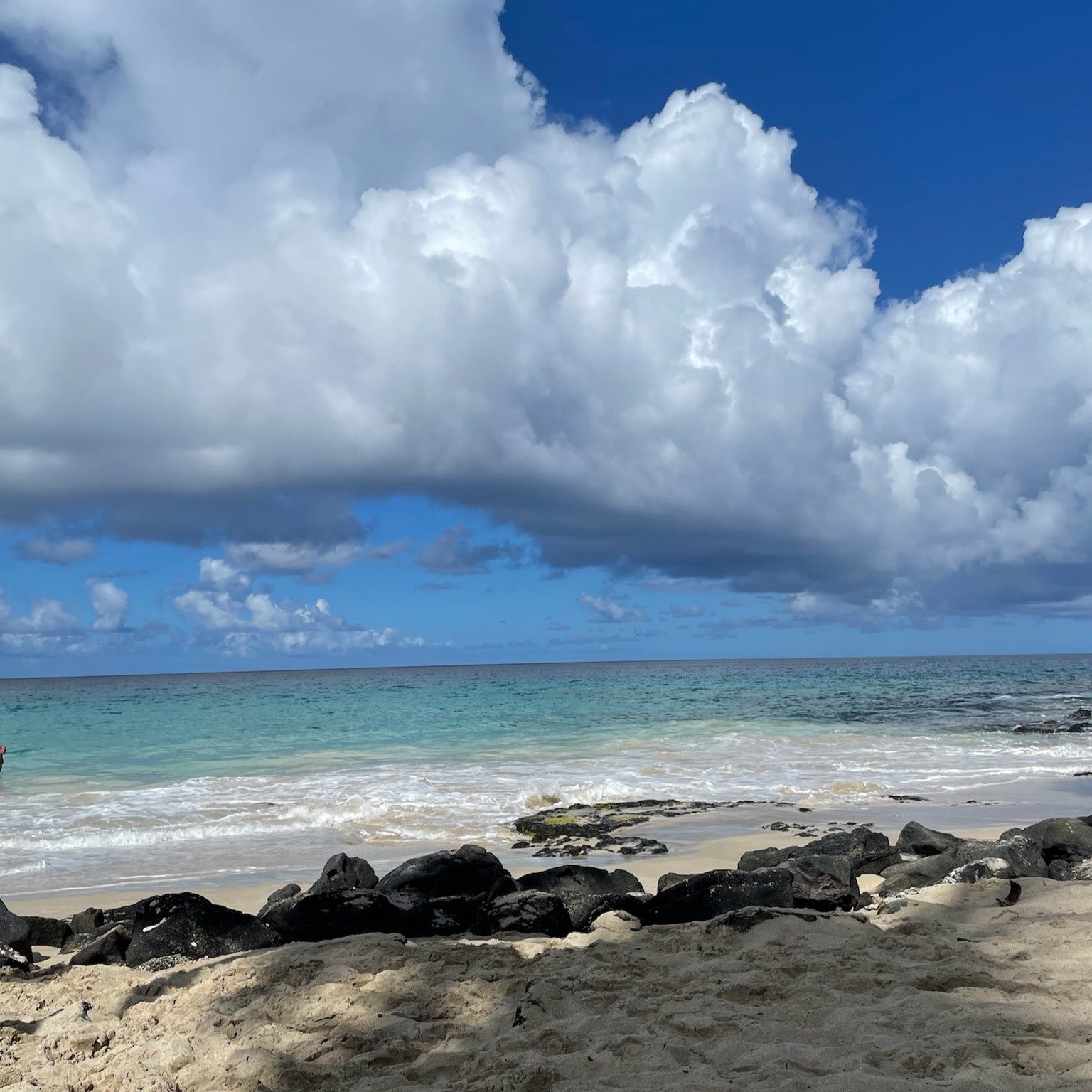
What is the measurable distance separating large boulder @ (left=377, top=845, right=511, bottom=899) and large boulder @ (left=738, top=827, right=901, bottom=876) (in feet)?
9.04

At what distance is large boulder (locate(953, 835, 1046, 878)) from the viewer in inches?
307

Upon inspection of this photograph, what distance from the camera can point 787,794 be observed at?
15.7 m

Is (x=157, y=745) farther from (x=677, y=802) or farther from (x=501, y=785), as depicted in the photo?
(x=677, y=802)

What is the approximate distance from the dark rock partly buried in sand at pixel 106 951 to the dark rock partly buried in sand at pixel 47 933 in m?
0.91

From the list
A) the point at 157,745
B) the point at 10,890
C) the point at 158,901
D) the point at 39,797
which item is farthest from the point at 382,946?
the point at 157,745

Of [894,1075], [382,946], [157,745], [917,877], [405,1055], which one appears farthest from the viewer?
[157,745]

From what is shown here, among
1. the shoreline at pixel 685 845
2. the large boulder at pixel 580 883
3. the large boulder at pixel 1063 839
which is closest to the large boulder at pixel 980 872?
the large boulder at pixel 1063 839

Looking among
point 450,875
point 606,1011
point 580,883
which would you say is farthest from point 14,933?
point 606,1011

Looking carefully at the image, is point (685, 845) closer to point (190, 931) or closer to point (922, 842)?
point (922, 842)

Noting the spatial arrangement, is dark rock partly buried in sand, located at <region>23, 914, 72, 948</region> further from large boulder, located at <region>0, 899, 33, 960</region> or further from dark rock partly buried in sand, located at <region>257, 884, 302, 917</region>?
dark rock partly buried in sand, located at <region>257, 884, 302, 917</region>

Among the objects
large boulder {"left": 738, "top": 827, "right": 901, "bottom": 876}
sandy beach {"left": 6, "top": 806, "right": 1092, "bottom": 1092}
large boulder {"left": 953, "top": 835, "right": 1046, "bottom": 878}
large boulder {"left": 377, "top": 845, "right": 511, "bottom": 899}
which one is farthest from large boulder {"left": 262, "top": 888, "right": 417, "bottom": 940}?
large boulder {"left": 953, "top": 835, "right": 1046, "bottom": 878}

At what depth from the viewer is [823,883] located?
678 cm

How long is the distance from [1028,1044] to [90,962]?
5877 mm

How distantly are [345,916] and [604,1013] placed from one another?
2.35m
